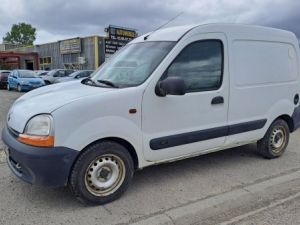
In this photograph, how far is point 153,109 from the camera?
3.86 m

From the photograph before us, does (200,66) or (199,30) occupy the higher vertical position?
(199,30)

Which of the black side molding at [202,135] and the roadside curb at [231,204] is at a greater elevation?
the black side molding at [202,135]

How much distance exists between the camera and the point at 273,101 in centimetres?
521

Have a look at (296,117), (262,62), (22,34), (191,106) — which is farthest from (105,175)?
(22,34)

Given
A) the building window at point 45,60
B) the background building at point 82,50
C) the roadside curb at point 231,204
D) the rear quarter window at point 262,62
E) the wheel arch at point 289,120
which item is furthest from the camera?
the building window at point 45,60

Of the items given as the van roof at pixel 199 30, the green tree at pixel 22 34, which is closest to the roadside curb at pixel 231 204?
the van roof at pixel 199 30

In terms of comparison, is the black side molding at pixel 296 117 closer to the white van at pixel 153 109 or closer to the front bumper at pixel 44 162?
the white van at pixel 153 109

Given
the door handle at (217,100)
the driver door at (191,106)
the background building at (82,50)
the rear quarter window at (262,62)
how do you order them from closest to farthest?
the driver door at (191,106), the door handle at (217,100), the rear quarter window at (262,62), the background building at (82,50)

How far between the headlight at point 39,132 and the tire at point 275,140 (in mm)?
3492

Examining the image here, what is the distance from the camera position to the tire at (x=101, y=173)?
3490 millimetres

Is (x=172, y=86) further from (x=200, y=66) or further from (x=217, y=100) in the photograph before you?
(x=217, y=100)

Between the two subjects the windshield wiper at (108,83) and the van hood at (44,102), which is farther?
the windshield wiper at (108,83)

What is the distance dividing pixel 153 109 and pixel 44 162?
134 centimetres

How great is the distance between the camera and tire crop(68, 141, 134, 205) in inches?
137
